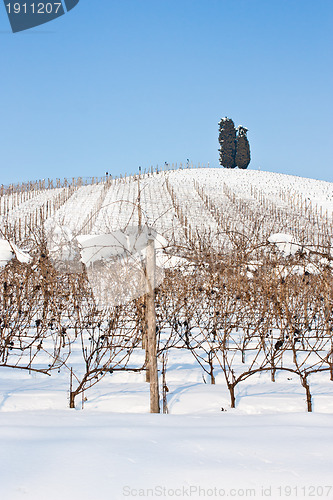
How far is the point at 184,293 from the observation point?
442 cm

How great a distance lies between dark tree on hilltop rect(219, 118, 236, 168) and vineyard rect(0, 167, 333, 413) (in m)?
4.24

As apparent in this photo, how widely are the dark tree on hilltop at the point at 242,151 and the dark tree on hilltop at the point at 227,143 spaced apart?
15.6 inches

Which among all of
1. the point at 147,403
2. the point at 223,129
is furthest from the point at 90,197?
the point at 147,403

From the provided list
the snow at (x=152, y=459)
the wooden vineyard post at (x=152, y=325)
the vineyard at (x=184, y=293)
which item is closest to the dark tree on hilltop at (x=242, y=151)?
the vineyard at (x=184, y=293)

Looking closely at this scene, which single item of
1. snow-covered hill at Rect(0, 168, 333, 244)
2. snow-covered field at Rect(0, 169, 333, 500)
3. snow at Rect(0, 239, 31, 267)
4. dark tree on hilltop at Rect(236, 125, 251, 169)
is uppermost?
dark tree on hilltop at Rect(236, 125, 251, 169)

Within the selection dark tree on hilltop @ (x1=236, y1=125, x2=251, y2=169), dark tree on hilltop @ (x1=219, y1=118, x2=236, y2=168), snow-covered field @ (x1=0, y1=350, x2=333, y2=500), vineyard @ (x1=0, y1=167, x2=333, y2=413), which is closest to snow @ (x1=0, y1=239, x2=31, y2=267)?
vineyard @ (x1=0, y1=167, x2=333, y2=413)

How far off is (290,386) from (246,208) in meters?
21.3

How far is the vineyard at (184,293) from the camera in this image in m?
3.44

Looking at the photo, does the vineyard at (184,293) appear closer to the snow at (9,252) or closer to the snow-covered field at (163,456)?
the snow at (9,252)

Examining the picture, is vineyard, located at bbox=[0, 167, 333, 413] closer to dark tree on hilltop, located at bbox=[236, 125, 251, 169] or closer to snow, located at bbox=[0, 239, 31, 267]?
snow, located at bbox=[0, 239, 31, 267]

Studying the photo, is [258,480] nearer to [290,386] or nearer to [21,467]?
[21,467]

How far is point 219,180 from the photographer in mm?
31828

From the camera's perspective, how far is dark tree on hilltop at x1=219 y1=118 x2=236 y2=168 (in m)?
38.7

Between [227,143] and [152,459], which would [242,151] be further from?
[152,459]
